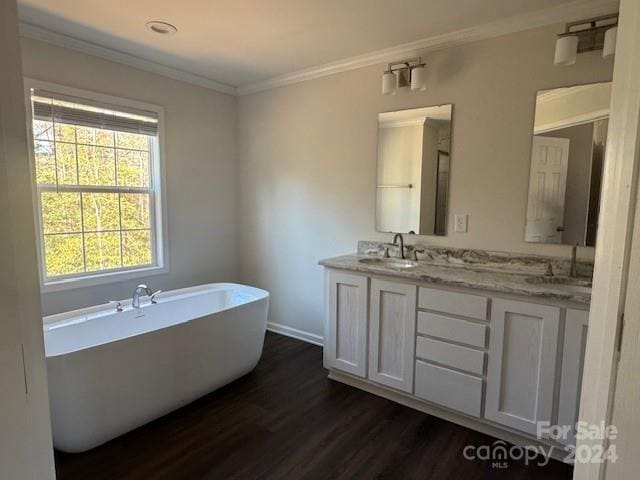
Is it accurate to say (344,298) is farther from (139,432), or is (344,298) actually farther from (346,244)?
(139,432)

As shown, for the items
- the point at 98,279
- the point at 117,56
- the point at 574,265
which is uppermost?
the point at 117,56

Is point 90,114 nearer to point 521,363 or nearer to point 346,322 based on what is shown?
point 346,322

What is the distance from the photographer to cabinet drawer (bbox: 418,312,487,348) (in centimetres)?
214

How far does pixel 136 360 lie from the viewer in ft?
6.89

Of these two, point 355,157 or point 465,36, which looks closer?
point 465,36

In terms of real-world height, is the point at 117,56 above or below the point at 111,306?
above

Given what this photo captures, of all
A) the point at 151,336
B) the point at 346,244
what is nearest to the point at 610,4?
the point at 346,244

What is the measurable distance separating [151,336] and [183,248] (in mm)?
1506

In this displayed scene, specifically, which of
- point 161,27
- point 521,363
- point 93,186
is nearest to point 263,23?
point 161,27

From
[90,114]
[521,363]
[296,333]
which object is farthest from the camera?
[296,333]

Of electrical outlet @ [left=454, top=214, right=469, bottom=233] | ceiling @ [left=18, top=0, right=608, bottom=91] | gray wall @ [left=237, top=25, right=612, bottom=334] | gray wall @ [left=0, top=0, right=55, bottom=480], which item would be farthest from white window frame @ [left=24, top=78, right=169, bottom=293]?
electrical outlet @ [left=454, top=214, right=469, bottom=233]

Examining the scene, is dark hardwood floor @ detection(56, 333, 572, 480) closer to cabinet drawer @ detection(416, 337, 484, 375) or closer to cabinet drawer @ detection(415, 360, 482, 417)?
cabinet drawer @ detection(415, 360, 482, 417)

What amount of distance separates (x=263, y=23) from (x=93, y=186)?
1.82 metres

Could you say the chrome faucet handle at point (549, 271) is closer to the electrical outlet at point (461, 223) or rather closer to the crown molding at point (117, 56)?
the electrical outlet at point (461, 223)
